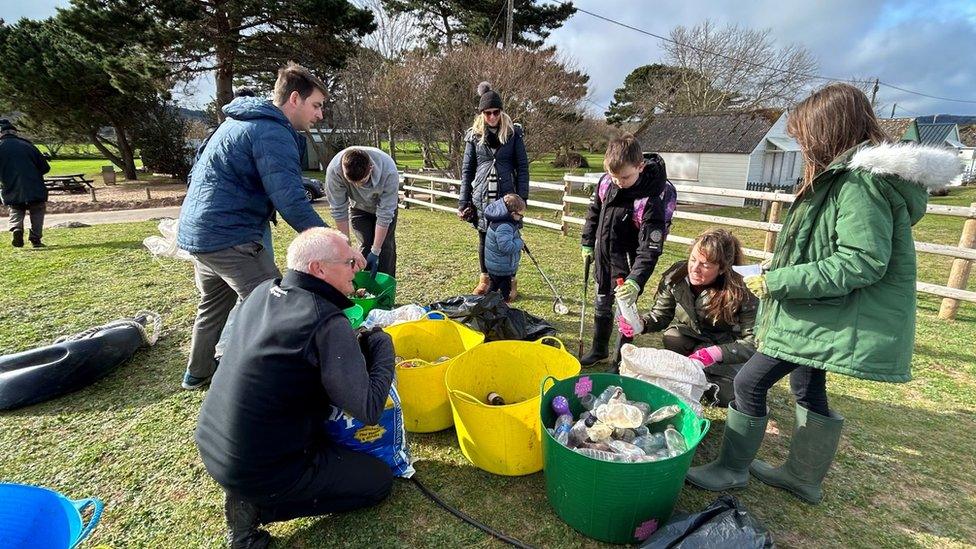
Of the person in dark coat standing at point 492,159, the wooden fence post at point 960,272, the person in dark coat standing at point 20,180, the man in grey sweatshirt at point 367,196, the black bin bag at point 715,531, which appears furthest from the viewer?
the person in dark coat standing at point 20,180

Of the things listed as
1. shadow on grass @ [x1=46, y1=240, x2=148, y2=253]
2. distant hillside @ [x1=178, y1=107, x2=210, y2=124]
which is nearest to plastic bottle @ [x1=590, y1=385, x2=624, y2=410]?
shadow on grass @ [x1=46, y1=240, x2=148, y2=253]

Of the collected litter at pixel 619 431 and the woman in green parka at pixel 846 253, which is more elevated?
the woman in green parka at pixel 846 253

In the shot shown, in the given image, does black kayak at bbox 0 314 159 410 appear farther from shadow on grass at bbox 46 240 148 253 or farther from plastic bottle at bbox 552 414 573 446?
shadow on grass at bbox 46 240 148 253

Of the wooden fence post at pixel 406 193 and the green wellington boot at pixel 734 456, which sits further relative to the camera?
the wooden fence post at pixel 406 193

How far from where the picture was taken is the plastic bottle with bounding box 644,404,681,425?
2.18 meters

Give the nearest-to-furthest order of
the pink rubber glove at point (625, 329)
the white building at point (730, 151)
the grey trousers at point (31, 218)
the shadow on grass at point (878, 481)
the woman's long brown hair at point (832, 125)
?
the woman's long brown hair at point (832, 125) → the shadow on grass at point (878, 481) → the pink rubber glove at point (625, 329) → the grey trousers at point (31, 218) → the white building at point (730, 151)

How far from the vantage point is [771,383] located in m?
2.10

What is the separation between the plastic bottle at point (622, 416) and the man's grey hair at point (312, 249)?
54.0 inches

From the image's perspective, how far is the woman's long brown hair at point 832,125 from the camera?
1740 mm

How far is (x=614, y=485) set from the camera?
1.79 meters

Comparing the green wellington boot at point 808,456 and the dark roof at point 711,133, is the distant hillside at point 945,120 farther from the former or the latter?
the green wellington boot at point 808,456

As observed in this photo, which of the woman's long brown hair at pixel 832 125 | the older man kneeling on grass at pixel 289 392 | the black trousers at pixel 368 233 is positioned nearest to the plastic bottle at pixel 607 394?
the older man kneeling on grass at pixel 289 392

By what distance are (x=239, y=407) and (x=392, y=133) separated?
16.4m

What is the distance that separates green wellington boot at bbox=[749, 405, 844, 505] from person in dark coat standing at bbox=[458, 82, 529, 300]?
2.94 m
